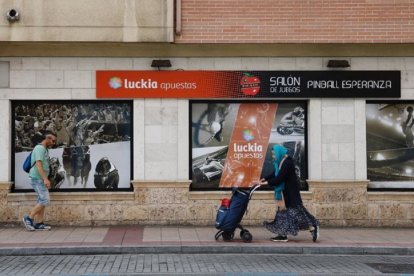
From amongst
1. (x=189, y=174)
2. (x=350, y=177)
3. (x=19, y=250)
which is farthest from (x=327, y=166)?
(x=19, y=250)

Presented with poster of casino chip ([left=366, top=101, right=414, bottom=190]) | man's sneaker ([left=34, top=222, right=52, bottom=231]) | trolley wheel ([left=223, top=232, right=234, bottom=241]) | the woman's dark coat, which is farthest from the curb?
poster of casino chip ([left=366, top=101, right=414, bottom=190])

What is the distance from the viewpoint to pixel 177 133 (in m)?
13.5

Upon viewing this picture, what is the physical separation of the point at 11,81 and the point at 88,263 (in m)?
5.39

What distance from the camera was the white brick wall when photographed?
1331 cm

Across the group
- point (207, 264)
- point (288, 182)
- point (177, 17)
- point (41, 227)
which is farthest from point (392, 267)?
point (41, 227)

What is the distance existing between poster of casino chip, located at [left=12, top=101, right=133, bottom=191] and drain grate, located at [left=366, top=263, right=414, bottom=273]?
6.04 m

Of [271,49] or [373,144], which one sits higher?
[271,49]

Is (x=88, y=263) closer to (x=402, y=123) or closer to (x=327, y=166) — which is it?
(x=327, y=166)

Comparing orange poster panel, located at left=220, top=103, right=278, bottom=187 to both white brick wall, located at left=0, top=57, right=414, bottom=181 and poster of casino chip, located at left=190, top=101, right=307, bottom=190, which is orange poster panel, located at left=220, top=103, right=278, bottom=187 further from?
white brick wall, located at left=0, top=57, right=414, bottom=181

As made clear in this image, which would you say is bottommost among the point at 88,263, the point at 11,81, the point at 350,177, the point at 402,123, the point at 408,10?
the point at 88,263

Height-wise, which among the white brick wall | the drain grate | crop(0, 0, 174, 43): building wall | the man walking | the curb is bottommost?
the drain grate

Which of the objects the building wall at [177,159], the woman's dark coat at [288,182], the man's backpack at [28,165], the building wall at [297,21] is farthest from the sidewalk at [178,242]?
the building wall at [297,21]

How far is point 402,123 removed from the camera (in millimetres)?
13977

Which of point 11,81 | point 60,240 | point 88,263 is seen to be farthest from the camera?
point 11,81
